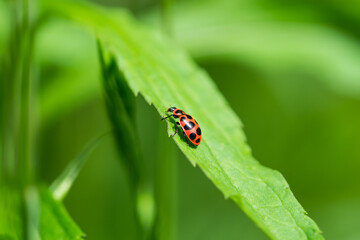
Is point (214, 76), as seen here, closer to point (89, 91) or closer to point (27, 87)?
point (89, 91)

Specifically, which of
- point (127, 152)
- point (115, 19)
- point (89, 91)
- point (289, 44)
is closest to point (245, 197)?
point (127, 152)

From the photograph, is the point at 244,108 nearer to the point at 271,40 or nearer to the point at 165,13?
the point at 271,40

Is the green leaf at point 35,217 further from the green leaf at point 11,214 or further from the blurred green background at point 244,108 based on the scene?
the blurred green background at point 244,108

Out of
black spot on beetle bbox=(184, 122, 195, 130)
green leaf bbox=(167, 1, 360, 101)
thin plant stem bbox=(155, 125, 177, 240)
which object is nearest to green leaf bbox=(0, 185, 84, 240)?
black spot on beetle bbox=(184, 122, 195, 130)

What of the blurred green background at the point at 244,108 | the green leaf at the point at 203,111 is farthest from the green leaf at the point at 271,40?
the green leaf at the point at 203,111

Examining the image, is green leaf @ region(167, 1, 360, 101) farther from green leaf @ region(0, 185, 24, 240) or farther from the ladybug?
green leaf @ region(0, 185, 24, 240)
